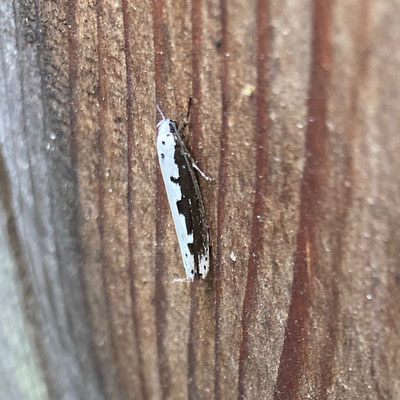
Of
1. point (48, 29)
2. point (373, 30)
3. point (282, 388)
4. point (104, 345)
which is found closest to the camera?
point (373, 30)

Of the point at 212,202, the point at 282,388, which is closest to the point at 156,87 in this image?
the point at 212,202

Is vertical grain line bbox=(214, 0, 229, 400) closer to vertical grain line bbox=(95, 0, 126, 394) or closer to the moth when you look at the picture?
the moth

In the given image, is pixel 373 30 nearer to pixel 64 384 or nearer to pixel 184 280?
pixel 184 280

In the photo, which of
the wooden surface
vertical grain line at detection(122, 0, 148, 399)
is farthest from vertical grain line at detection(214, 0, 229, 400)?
vertical grain line at detection(122, 0, 148, 399)

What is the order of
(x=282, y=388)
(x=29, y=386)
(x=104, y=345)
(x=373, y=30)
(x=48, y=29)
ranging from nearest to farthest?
(x=373, y=30) < (x=282, y=388) < (x=48, y=29) < (x=104, y=345) < (x=29, y=386)

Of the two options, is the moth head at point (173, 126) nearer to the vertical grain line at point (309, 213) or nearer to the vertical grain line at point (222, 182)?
the vertical grain line at point (222, 182)

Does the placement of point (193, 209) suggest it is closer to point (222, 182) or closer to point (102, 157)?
point (222, 182)

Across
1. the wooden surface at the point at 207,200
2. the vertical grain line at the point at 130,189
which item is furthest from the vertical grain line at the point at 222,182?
the vertical grain line at the point at 130,189
